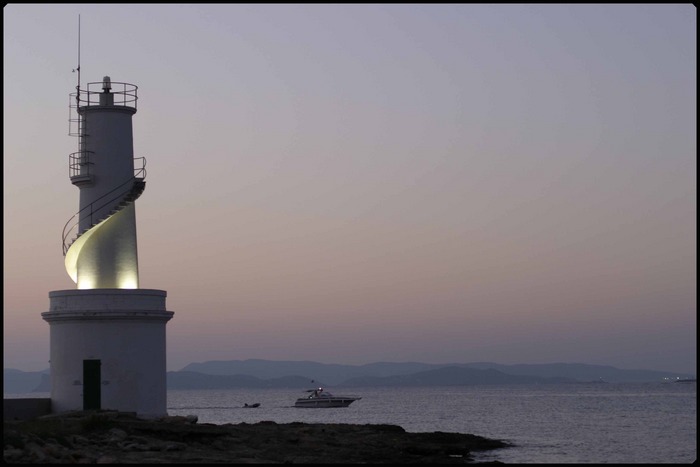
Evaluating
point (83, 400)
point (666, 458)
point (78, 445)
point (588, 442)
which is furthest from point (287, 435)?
point (588, 442)

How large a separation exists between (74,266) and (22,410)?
4.89 meters

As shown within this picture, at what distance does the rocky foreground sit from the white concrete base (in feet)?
4.30

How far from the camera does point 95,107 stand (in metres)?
34.5

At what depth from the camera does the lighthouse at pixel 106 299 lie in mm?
32781

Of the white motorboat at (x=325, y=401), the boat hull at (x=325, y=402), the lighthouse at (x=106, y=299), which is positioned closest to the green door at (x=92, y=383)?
the lighthouse at (x=106, y=299)

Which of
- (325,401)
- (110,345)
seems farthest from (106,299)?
(325,401)

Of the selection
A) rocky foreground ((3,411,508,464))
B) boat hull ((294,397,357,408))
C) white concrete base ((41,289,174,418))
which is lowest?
rocky foreground ((3,411,508,464))

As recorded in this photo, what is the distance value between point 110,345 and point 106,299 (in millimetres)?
1443

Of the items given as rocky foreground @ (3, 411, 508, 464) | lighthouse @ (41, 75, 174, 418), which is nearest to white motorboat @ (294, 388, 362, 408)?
rocky foreground @ (3, 411, 508, 464)

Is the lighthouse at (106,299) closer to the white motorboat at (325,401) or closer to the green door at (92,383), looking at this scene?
the green door at (92,383)

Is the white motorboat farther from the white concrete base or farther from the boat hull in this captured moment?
the white concrete base

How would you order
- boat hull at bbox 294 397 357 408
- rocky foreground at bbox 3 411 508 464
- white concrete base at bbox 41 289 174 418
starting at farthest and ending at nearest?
boat hull at bbox 294 397 357 408 < white concrete base at bbox 41 289 174 418 < rocky foreground at bbox 3 411 508 464

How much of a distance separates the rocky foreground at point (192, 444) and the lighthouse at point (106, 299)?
1.43m

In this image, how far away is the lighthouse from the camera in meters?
32.8
